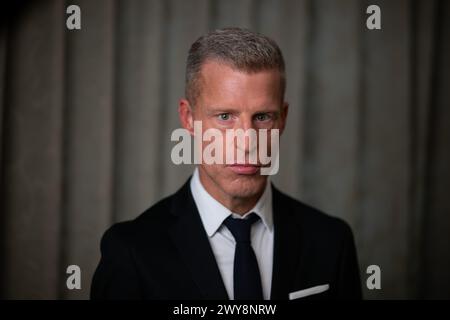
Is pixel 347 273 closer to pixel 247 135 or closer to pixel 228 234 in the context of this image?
pixel 228 234

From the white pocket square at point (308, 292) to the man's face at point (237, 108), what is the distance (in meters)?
0.29

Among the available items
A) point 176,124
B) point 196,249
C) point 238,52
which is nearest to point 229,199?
point 196,249

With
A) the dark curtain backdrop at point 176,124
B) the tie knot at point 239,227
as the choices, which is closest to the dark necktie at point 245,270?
the tie knot at point 239,227

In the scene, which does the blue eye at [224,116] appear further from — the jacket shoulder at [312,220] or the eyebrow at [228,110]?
the jacket shoulder at [312,220]

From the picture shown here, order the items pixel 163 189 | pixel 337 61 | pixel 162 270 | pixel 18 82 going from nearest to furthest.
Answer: pixel 162 270, pixel 18 82, pixel 163 189, pixel 337 61

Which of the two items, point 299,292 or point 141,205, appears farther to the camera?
point 141,205

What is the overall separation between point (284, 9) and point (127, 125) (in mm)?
806

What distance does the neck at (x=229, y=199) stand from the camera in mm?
1117

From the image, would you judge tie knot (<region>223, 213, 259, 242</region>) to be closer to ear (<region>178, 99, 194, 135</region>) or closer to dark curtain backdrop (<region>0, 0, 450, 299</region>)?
ear (<region>178, 99, 194, 135</region>)

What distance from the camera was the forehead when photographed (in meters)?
1.02

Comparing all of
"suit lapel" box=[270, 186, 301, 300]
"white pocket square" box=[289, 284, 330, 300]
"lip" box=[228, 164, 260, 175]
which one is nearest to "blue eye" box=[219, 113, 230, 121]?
"lip" box=[228, 164, 260, 175]
